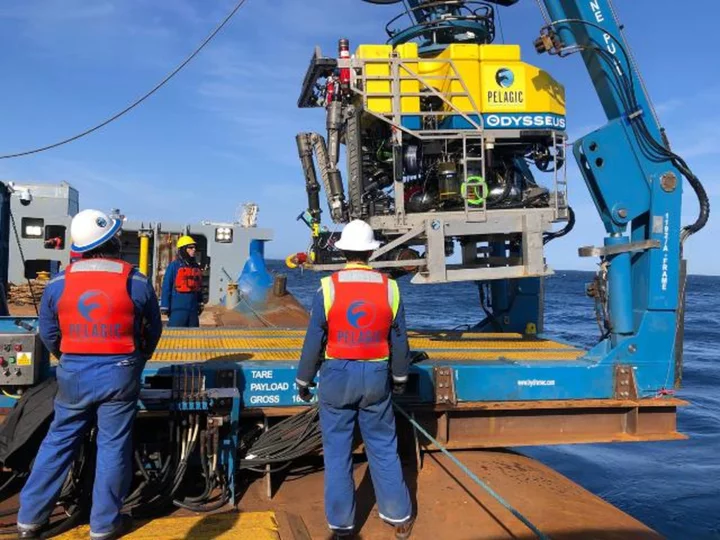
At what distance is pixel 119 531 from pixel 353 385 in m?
1.60

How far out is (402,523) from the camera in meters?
3.81

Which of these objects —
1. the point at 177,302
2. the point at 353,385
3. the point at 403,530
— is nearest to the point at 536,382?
the point at 403,530

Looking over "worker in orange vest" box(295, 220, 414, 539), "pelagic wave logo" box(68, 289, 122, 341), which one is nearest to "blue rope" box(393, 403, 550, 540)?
"worker in orange vest" box(295, 220, 414, 539)

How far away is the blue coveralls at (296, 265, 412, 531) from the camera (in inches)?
149

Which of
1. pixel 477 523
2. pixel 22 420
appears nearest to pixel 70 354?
pixel 22 420

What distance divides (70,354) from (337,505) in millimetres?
1816

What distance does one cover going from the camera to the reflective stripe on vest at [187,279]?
25.0 ft

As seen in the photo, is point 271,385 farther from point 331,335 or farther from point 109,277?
point 109,277

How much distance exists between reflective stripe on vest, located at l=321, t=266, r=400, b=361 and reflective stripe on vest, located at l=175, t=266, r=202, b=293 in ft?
13.7

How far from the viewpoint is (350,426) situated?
3875 mm

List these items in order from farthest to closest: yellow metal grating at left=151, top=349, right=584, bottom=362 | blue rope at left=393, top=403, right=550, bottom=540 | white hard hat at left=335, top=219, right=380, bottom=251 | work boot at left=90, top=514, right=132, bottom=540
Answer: yellow metal grating at left=151, top=349, right=584, bottom=362, white hard hat at left=335, top=219, right=380, bottom=251, work boot at left=90, top=514, right=132, bottom=540, blue rope at left=393, top=403, right=550, bottom=540

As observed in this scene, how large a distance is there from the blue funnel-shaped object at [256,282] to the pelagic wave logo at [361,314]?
9832 mm

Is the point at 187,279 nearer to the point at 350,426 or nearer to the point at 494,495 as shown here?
the point at 350,426

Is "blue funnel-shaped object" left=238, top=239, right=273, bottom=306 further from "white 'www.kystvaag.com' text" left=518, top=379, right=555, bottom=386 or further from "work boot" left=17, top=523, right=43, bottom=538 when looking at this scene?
"work boot" left=17, top=523, right=43, bottom=538
